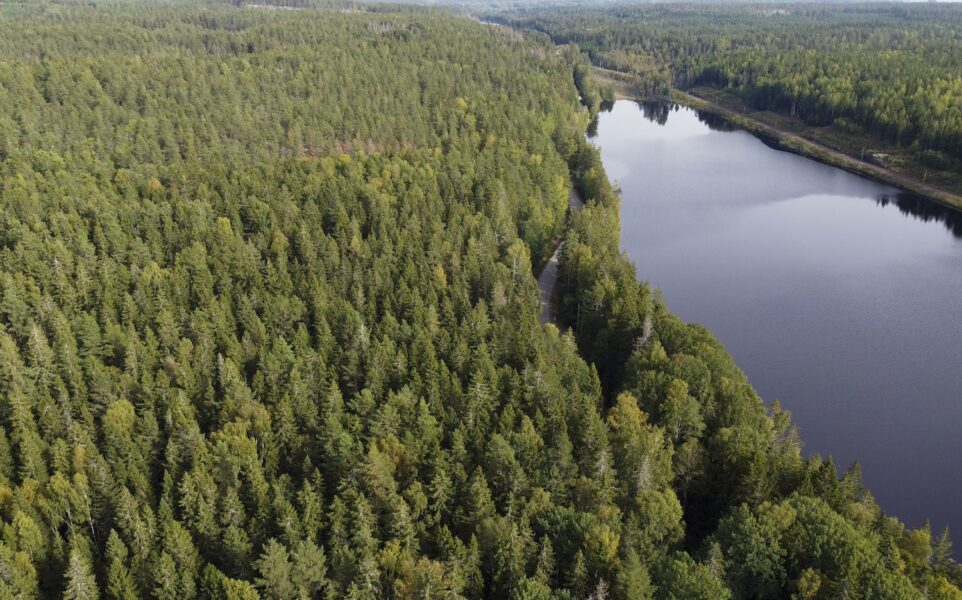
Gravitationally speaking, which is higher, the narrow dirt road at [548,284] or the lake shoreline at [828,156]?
the lake shoreline at [828,156]

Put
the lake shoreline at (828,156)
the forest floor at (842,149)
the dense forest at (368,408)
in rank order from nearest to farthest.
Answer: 1. the dense forest at (368,408)
2. the lake shoreline at (828,156)
3. the forest floor at (842,149)

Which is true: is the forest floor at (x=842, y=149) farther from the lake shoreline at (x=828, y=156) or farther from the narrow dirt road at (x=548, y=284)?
the narrow dirt road at (x=548, y=284)

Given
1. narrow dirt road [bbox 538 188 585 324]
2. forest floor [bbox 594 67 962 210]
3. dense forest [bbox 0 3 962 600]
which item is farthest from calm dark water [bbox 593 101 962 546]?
narrow dirt road [bbox 538 188 585 324]

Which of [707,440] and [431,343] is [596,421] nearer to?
[707,440]

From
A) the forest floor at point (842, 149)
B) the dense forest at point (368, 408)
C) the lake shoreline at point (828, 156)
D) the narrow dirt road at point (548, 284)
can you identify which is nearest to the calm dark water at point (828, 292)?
the lake shoreline at point (828, 156)

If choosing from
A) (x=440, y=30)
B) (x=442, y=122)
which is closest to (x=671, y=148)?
(x=442, y=122)

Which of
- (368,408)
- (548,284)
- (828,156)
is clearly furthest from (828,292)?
(828,156)

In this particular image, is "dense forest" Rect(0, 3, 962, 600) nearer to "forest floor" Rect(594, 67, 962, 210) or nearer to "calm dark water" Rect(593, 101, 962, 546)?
"calm dark water" Rect(593, 101, 962, 546)
